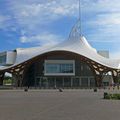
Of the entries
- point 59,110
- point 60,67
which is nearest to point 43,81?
point 60,67

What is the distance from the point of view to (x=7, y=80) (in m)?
137

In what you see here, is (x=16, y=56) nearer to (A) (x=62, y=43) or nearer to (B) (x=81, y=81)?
(A) (x=62, y=43)

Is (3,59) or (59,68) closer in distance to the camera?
(59,68)

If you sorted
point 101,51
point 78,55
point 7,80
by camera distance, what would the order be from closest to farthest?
point 78,55
point 101,51
point 7,80

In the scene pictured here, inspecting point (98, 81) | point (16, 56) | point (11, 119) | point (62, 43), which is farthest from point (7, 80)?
point (11, 119)

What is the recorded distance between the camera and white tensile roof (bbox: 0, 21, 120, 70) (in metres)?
85.5

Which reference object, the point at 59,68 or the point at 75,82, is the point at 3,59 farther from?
the point at 75,82

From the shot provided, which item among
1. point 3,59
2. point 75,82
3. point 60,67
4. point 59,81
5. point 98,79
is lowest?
point 75,82

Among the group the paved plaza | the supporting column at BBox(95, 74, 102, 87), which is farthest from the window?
the paved plaza

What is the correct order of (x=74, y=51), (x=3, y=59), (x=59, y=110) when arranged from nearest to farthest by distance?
1. (x=59, y=110)
2. (x=74, y=51)
3. (x=3, y=59)

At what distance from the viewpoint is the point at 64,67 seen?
8825 cm

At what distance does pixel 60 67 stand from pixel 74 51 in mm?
5544

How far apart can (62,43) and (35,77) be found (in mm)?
11189

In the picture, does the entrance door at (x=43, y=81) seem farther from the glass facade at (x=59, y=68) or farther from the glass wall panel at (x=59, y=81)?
the glass wall panel at (x=59, y=81)
